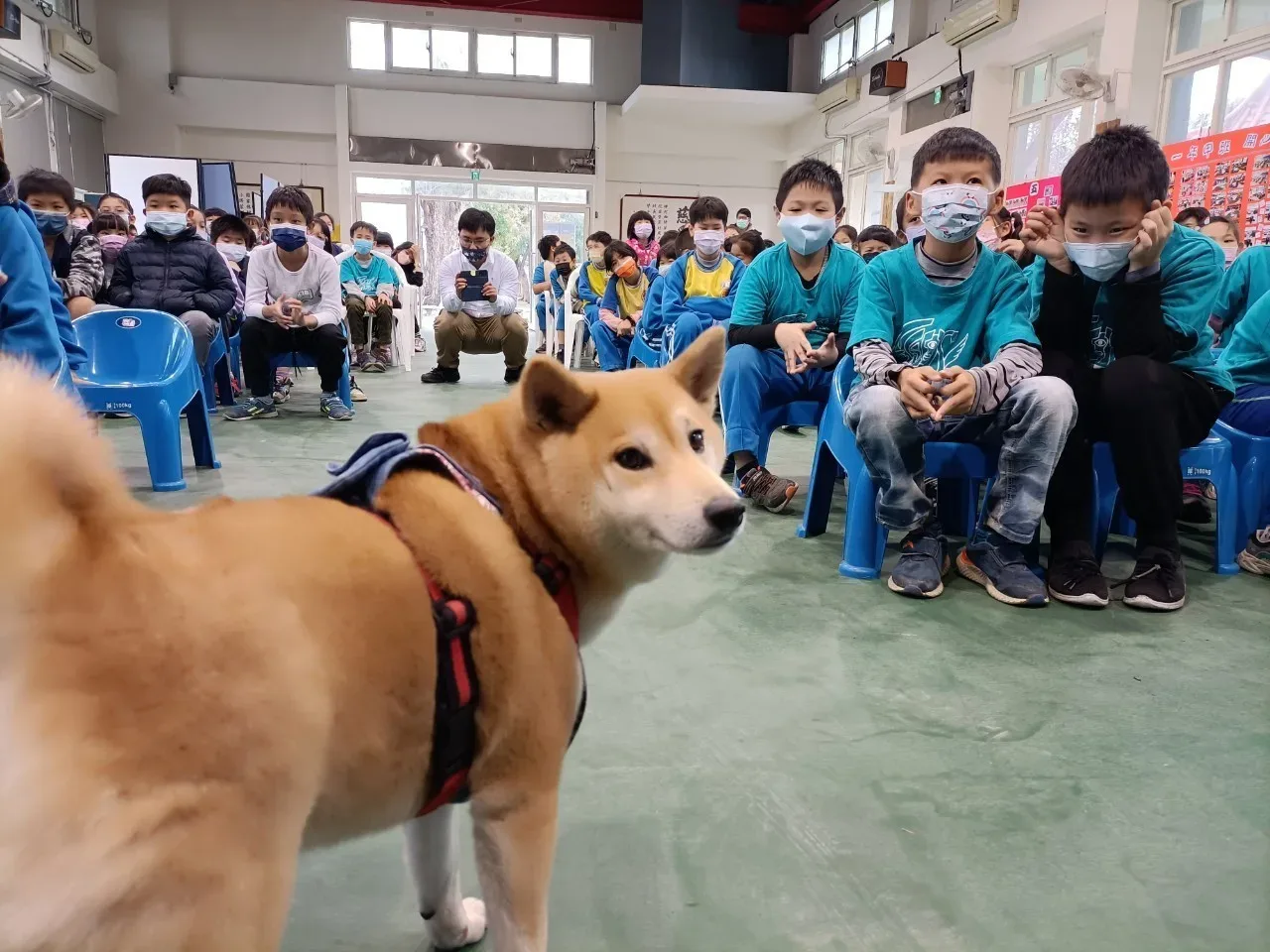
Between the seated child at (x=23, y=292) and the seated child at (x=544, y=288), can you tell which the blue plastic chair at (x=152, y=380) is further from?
the seated child at (x=544, y=288)

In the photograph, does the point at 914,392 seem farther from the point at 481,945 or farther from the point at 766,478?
the point at 481,945

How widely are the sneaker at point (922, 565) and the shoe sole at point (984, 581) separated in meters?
0.05

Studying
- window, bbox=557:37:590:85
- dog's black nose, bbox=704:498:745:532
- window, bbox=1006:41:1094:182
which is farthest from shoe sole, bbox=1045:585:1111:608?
window, bbox=557:37:590:85

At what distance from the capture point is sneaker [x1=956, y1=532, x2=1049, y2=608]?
2.46 metres

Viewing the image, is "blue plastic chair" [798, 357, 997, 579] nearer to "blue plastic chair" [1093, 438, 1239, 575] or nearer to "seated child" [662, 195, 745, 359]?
"blue plastic chair" [1093, 438, 1239, 575]

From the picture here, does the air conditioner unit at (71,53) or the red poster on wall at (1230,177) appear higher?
the air conditioner unit at (71,53)

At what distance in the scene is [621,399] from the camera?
1.13 meters

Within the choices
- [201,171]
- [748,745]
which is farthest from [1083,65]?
[201,171]

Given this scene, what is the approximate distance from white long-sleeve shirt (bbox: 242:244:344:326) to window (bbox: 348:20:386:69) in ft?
40.0

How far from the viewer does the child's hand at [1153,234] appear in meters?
2.33

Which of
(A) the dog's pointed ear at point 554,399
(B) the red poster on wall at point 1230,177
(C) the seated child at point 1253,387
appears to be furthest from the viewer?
(B) the red poster on wall at point 1230,177

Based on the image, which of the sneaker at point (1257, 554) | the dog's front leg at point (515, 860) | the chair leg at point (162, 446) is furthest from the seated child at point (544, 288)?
the dog's front leg at point (515, 860)

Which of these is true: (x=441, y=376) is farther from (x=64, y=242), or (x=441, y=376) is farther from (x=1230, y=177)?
(x=1230, y=177)

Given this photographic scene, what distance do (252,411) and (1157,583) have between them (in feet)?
16.6
